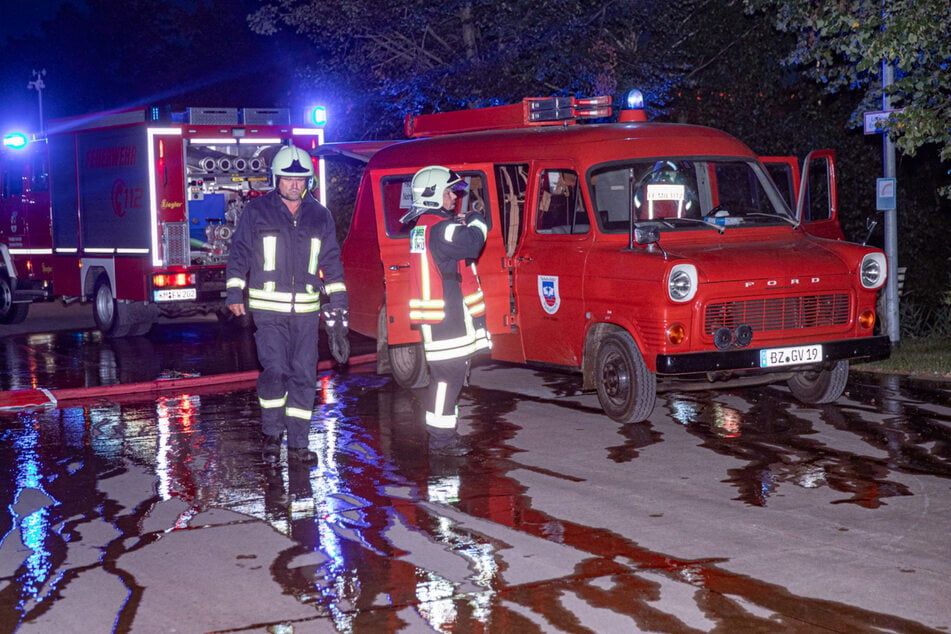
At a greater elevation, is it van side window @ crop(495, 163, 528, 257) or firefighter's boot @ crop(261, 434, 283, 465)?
van side window @ crop(495, 163, 528, 257)

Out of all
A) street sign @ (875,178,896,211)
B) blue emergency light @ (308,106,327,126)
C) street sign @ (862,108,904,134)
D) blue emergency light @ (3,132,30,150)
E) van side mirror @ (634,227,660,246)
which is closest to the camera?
van side mirror @ (634,227,660,246)

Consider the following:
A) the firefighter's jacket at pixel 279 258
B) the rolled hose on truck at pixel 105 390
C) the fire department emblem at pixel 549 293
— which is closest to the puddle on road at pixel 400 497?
the rolled hose on truck at pixel 105 390

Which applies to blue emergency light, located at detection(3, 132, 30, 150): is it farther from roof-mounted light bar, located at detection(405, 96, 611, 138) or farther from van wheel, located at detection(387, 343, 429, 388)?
van wheel, located at detection(387, 343, 429, 388)

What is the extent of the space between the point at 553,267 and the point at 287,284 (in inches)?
92.8

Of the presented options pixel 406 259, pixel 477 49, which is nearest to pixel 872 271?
pixel 406 259

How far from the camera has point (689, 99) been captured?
18.4m

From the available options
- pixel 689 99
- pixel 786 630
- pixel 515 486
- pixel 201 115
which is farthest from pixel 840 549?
pixel 689 99

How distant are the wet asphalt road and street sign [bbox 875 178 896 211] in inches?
100

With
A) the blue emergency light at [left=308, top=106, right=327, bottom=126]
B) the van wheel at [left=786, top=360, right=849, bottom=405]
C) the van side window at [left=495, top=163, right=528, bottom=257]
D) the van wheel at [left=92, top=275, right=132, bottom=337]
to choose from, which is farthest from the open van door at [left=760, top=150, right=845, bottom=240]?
the van wheel at [left=92, top=275, right=132, bottom=337]

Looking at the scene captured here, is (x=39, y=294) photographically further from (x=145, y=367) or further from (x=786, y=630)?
(x=786, y=630)

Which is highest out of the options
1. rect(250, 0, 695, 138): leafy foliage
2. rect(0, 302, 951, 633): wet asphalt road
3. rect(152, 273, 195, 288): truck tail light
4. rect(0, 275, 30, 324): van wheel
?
rect(250, 0, 695, 138): leafy foliage

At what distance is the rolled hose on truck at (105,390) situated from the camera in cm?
1152

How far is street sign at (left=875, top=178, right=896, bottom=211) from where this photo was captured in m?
13.0

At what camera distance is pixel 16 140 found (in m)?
18.5
